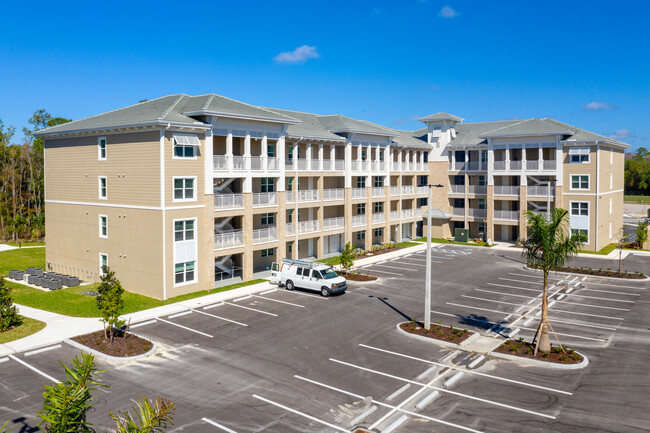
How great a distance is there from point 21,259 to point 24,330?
2331 centimetres

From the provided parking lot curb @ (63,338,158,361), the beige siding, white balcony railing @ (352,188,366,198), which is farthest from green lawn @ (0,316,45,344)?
white balcony railing @ (352,188,366,198)

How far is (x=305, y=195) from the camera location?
4441cm

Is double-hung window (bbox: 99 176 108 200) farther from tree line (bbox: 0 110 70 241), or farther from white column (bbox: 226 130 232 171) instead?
tree line (bbox: 0 110 70 241)

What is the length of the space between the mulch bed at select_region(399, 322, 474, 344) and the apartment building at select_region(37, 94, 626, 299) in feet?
50.3

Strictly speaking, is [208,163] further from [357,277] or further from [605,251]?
[605,251]

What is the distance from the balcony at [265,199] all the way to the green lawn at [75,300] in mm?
6744

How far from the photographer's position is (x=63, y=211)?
39.8 metres

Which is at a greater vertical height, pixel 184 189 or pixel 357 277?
pixel 184 189

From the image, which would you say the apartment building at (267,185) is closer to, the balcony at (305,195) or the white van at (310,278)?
the balcony at (305,195)

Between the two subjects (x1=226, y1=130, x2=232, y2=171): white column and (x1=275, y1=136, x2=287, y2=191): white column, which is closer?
(x1=226, y1=130, x2=232, y2=171): white column

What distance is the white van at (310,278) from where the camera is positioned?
33.6m

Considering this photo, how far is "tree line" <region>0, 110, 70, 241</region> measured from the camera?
6019 centimetres

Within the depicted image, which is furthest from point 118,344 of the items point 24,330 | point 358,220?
point 358,220

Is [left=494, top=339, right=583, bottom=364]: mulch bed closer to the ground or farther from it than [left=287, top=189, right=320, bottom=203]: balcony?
closer to the ground
